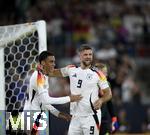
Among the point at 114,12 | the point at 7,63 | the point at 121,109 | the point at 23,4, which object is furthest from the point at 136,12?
the point at 7,63

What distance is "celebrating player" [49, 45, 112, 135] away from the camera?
11.3 m

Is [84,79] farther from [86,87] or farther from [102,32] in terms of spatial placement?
[102,32]

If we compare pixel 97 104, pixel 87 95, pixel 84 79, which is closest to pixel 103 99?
pixel 97 104

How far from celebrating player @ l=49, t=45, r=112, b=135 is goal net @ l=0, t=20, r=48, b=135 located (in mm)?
962

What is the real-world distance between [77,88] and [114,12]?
11.6 meters

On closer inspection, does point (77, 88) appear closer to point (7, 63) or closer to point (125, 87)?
point (7, 63)

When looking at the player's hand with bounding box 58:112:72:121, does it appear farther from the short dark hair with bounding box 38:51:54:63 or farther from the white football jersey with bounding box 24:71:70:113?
the short dark hair with bounding box 38:51:54:63

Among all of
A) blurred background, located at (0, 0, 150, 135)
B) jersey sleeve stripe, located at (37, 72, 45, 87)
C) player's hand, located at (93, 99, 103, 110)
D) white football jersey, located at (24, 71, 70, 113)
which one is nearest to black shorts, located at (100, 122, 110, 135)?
player's hand, located at (93, 99, 103, 110)

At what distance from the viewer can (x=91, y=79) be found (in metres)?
11.4

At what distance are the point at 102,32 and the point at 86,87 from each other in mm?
10328

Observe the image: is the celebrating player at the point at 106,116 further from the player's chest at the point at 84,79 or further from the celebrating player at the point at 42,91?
the celebrating player at the point at 42,91

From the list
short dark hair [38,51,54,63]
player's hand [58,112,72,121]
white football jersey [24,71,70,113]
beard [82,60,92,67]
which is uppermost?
short dark hair [38,51,54,63]

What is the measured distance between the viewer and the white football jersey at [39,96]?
11055 millimetres

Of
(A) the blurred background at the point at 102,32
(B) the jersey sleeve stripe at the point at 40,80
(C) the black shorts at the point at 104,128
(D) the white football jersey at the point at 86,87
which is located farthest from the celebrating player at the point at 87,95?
(A) the blurred background at the point at 102,32
